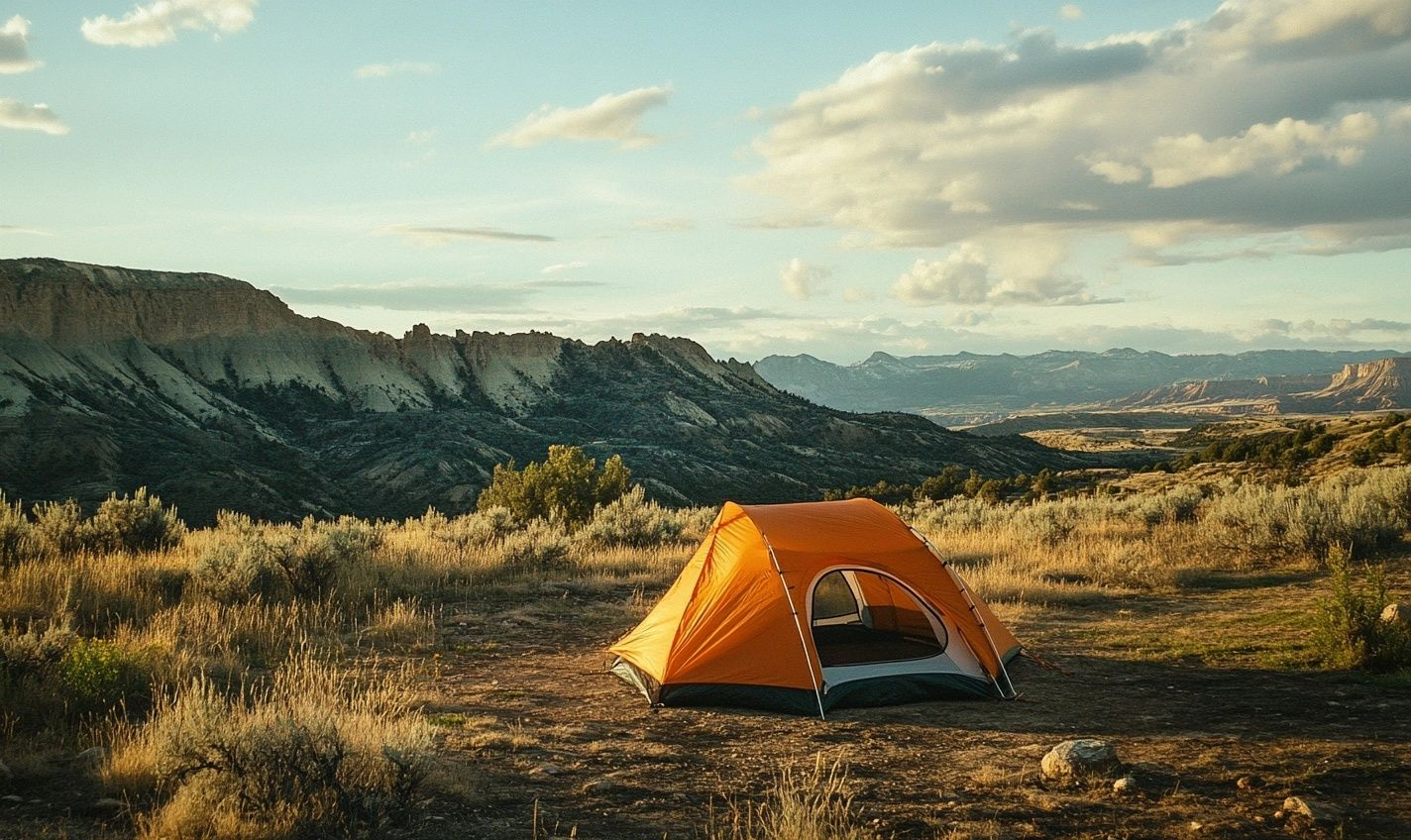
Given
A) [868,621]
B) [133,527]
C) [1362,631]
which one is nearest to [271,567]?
[133,527]

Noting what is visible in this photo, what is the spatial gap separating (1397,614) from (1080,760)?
15.3 feet

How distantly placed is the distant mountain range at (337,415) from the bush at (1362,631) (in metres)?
44.0

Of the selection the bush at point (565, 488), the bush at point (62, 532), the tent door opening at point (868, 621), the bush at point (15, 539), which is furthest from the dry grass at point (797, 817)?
the bush at point (565, 488)

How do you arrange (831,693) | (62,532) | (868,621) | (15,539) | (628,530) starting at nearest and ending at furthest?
(831,693), (868,621), (15,539), (62,532), (628,530)

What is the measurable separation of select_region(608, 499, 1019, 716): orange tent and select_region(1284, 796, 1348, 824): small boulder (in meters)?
3.20

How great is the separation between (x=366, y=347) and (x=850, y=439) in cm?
4169

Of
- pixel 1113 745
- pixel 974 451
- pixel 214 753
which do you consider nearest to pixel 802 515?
pixel 1113 745

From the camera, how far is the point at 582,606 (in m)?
12.9

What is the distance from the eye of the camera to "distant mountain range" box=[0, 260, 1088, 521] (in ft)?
157

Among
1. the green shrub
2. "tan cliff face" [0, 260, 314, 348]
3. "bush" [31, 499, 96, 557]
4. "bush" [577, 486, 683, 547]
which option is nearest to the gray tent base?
the green shrub

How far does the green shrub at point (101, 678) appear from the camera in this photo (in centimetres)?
677

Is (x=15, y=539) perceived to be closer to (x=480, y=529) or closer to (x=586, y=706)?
(x=480, y=529)

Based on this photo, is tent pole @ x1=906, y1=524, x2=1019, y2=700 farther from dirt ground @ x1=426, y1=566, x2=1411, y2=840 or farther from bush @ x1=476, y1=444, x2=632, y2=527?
bush @ x1=476, y1=444, x2=632, y2=527

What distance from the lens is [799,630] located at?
27.1 feet
